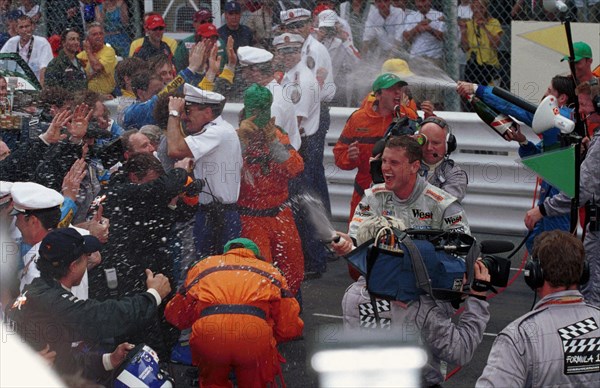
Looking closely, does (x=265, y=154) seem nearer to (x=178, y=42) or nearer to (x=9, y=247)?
(x=9, y=247)

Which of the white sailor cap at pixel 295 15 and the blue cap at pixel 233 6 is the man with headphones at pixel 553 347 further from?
the blue cap at pixel 233 6

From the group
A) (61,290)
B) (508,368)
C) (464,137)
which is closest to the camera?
(508,368)

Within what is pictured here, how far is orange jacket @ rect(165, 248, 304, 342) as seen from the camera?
5.07m

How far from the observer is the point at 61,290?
4.81m

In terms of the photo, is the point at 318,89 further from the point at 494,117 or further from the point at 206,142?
the point at 494,117

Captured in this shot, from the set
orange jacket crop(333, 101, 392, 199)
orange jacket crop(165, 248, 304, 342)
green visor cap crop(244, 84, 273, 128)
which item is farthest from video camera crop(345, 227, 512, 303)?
orange jacket crop(333, 101, 392, 199)

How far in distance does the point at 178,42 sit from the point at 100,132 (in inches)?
150

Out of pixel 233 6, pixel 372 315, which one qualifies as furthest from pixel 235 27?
pixel 372 315

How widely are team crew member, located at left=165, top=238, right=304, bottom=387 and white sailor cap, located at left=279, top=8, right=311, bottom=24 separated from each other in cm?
489

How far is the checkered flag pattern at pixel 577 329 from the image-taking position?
12.7 ft

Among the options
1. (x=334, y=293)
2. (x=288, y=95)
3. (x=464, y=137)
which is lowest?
(x=334, y=293)

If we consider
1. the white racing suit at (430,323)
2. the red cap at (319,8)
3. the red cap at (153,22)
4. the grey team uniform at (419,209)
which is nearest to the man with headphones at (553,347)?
the white racing suit at (430,323)

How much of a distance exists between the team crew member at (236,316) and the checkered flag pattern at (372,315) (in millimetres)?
696

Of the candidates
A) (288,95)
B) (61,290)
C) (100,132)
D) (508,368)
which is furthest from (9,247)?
(288,95)
